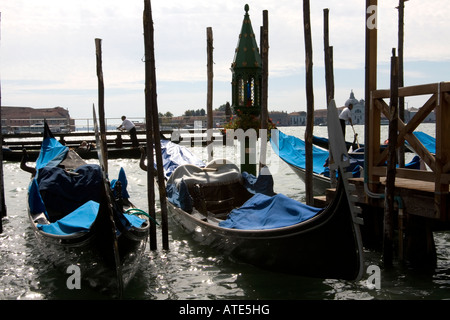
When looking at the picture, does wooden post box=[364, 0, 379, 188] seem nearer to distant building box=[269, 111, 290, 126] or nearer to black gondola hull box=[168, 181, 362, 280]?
black gondola hull box=[168, 181, 362, 280]

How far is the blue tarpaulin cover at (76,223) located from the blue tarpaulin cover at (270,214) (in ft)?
3.88

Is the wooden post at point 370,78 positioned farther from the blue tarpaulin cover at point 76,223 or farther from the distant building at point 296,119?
the distant building at point 296,119

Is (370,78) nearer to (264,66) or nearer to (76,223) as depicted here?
(264,66)

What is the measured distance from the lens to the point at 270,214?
409cm

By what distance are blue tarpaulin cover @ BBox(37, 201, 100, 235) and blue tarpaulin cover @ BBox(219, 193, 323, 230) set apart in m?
1.18

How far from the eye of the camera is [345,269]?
3.45m

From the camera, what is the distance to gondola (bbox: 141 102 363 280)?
3363 mm

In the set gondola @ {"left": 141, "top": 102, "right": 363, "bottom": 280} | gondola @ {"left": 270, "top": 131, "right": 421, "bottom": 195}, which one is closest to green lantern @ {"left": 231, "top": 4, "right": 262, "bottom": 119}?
gondola @ {"left": 270, "top": 131, "right": 421, "bottom": 195}

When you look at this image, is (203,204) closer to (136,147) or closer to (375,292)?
(375,292)

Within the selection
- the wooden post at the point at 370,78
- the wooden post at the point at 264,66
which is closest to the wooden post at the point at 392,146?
the wooden post at the point at 370,78

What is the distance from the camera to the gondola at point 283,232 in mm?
3363

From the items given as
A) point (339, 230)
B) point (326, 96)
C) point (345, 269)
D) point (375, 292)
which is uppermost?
point (326, 96)

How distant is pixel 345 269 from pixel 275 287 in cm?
67
